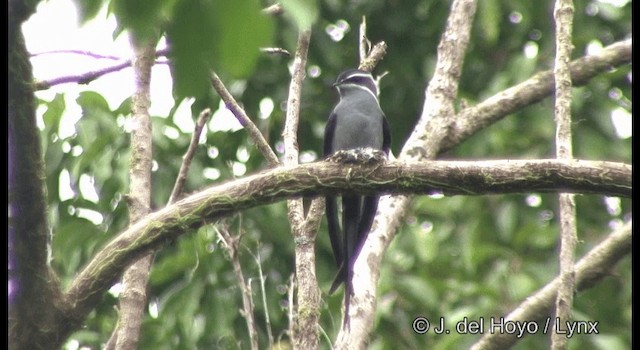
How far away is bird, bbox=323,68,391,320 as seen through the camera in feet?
14.1

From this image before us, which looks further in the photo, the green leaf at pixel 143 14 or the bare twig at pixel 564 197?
the bare twig at pixel 564 197

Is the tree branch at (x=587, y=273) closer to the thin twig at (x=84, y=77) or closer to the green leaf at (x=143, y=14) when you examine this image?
the thin twig at (x=84, y=77)

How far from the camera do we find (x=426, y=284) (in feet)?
18.1

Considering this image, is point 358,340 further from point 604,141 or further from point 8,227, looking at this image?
point 604,141

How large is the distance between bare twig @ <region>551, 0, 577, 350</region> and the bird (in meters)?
0.98

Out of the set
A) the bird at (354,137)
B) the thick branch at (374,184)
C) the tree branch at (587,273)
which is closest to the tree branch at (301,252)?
the thick branch at (374,184)

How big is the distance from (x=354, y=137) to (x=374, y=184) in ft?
6.65

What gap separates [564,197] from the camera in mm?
3654

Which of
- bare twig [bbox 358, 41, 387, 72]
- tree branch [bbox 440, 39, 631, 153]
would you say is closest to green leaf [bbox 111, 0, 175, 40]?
bare twig [bbox 358, 41, 387, 72]

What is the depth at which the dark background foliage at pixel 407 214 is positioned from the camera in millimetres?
4996

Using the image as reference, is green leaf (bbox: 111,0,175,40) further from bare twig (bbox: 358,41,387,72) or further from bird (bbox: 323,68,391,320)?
bare twig (bbox: 358,41,387,72)

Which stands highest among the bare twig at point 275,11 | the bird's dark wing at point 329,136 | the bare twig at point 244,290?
the bird's dark wing at point 329,136

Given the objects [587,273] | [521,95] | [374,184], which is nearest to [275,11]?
[374,184]

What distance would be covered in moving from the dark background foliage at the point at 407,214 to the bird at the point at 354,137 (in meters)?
0.34
